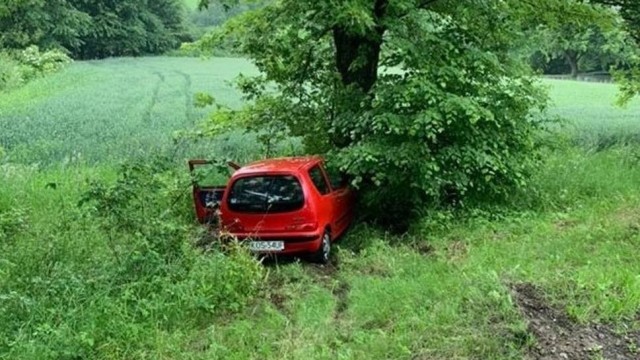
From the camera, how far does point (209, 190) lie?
1061 cm

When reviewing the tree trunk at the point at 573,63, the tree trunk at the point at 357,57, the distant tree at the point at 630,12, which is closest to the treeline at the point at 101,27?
the tree trunk at the point at 573,63

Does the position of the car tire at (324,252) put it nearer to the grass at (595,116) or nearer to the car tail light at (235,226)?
the car tail light at (235,226)

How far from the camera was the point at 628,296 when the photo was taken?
657 cm

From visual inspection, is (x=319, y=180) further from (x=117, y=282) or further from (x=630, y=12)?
(x=630, y=12)

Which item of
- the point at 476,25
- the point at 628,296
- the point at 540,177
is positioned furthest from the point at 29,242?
the point at 540,177

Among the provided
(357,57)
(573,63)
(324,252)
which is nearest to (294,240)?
(324,252)

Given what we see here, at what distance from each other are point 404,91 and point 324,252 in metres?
2.87

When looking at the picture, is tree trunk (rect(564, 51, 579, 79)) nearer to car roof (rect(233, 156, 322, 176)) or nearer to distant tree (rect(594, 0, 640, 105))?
distant tree (rect(594, 0, 640, 105))

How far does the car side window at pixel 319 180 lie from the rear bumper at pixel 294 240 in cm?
101

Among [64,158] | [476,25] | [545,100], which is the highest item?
[476,25]

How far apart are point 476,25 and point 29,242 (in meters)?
8.16

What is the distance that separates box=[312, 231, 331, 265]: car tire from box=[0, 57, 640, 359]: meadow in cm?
27

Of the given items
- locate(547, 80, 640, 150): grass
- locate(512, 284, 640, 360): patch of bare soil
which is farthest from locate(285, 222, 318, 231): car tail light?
locate(547, 80, 640, 150): grass

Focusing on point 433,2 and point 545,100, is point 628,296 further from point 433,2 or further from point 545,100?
point 433,2
